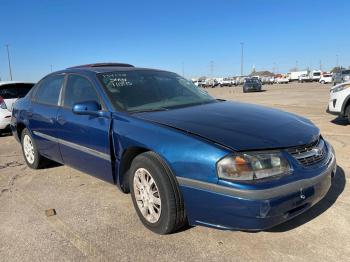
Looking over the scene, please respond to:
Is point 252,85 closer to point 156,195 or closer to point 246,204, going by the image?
point 156,195

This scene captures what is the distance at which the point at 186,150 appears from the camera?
3000 mm

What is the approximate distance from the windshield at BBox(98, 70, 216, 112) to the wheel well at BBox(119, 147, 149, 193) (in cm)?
49

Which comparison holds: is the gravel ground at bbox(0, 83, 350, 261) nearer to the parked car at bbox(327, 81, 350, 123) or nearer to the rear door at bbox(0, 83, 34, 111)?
the parked car at bbox(327, 81, 350, 123)

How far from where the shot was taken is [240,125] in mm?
3314

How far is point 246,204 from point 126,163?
144 centimetres

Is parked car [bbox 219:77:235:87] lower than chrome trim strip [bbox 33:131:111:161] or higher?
lower

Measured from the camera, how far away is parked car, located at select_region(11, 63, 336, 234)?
281 centimetres

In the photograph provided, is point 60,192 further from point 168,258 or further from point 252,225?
point 252,225

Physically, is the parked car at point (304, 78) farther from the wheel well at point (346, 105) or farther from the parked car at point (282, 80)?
the wheel well at point (346, 105)

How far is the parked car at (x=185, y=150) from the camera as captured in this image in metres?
2.81

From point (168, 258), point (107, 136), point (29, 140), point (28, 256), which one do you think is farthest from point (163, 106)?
point (29, 140)

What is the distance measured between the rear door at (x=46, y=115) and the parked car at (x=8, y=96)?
4.05 m

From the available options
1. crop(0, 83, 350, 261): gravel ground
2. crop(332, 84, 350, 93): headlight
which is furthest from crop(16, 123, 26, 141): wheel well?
crop(332, 84, 350, 93): headlight

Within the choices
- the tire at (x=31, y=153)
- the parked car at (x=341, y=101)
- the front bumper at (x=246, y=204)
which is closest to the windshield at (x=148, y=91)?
the front bumper at (x=246, y=204)
